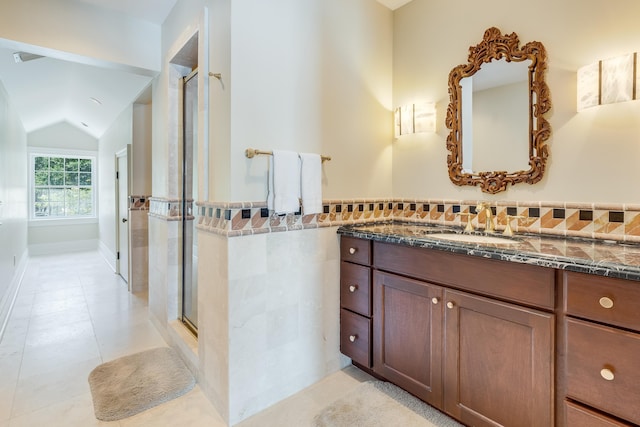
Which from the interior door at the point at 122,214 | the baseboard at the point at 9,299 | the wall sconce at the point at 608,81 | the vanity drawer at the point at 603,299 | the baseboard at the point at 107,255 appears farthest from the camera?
the baseboard at the point at 107,255

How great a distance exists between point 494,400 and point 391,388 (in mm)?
676

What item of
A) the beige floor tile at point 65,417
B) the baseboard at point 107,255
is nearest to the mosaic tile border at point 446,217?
the beige floor tile at point 65,417

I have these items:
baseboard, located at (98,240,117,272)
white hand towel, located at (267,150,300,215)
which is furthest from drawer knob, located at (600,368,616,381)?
baseboard, located at (98,240,117,272)

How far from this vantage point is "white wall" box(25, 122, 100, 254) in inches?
241

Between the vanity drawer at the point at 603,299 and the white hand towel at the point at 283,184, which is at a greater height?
the white hand towel at the point at 283,184

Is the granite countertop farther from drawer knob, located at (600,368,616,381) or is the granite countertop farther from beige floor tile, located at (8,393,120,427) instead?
beige floor tile, located at (8,393,120,427)

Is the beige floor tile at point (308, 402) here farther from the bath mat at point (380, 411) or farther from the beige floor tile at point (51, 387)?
the beige floor tile at point (51, 387)

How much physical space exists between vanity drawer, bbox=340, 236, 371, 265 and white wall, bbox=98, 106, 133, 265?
3.24 metres

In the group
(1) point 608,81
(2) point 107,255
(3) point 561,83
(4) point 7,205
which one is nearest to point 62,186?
(2) point 107,255

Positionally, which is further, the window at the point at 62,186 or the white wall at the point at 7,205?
the window at the point at 62,186

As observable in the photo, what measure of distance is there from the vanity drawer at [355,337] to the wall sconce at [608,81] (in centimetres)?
160

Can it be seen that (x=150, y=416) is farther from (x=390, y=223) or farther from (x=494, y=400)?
(x=390, y=223)

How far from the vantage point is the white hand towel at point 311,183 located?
1.83 m

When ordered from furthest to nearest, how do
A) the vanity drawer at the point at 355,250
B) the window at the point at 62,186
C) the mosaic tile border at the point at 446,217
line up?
the window at the point at 62,186, the vanity drawer at the point at 355,250, the mosaic tile border at the point at 446,217
